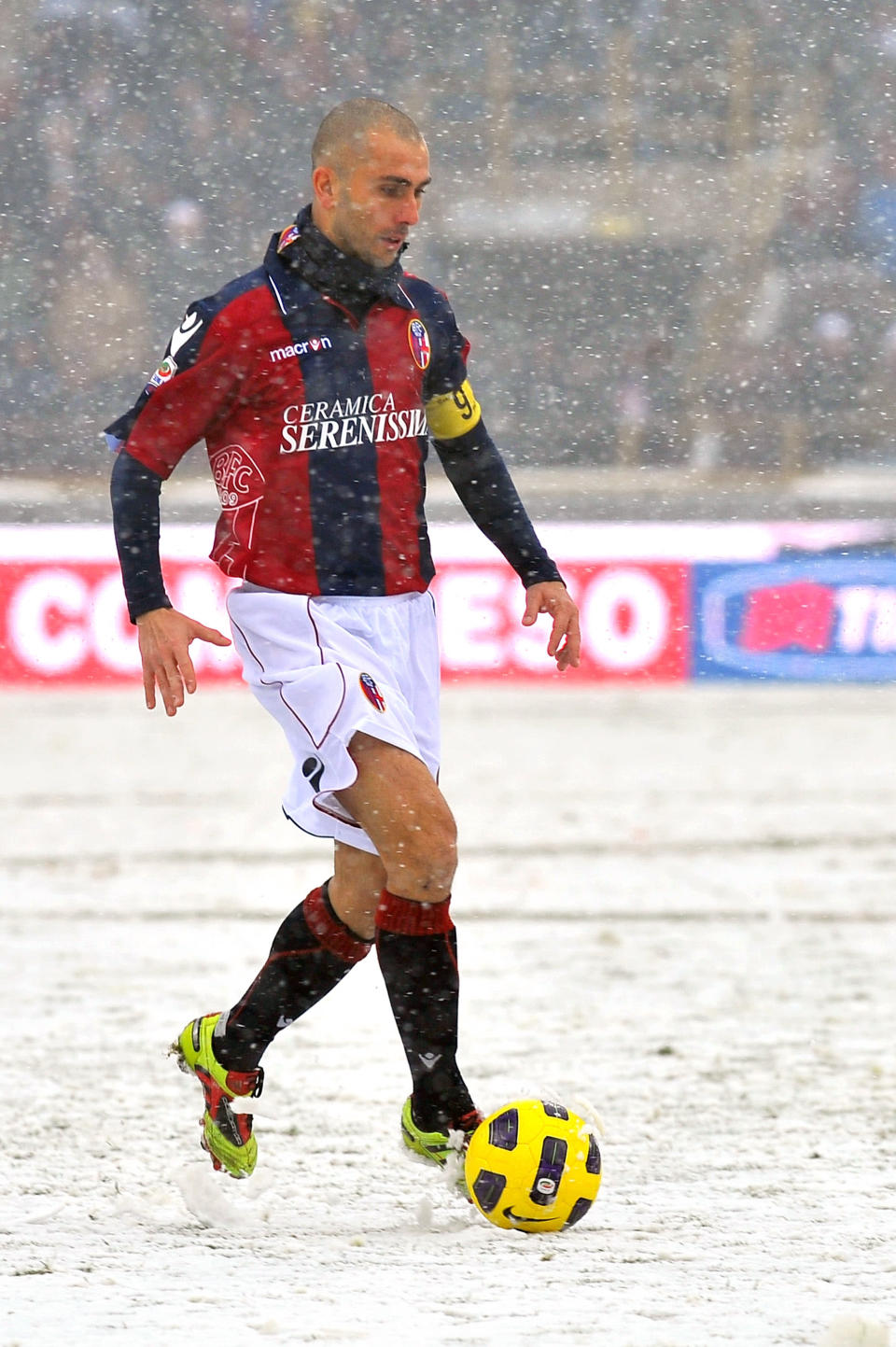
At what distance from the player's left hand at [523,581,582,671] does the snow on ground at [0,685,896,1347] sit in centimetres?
86

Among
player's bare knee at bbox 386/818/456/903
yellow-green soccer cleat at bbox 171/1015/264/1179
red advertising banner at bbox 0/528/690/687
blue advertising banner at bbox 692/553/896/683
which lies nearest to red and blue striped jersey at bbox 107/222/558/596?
player's bare knee at bbox 386/818/456/903

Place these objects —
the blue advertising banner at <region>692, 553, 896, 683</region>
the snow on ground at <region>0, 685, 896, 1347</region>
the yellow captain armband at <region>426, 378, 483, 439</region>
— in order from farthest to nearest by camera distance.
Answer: the blue advertising banner at <region>692, 553, 896, 683</region> → the yellow captain armband at <region>426, 378, 483, 439</region> → the snow on ground at <region>0, 685, 896, 1347</region>

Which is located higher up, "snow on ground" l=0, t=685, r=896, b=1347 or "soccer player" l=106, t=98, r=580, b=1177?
"soccer player" l=106, t=98, r=580, b=1177

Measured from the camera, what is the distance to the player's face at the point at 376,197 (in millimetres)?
2639

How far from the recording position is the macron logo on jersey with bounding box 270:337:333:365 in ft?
8.59

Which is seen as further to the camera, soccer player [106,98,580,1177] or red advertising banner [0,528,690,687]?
red advertising banner [0,528,690,687]

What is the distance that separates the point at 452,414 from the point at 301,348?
1.04ft

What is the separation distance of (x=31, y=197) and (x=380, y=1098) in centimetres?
1079

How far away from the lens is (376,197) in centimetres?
265

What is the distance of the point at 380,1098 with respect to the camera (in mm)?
3400

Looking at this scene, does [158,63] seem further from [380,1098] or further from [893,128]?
[380,1098]

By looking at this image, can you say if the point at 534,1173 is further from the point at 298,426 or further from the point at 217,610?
the point at 217,610

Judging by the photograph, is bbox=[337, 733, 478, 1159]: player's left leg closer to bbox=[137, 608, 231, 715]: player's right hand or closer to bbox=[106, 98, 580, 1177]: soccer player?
bbox=[106, 98, 580, 1177]: soccer player

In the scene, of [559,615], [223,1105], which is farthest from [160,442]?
[223,1105]
